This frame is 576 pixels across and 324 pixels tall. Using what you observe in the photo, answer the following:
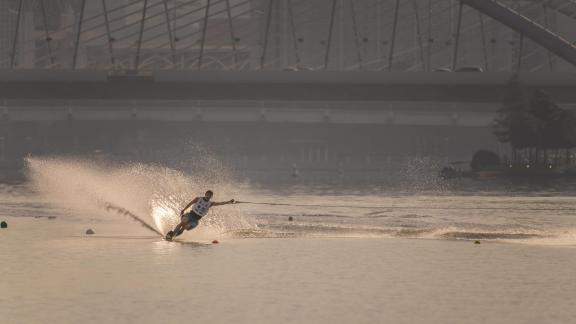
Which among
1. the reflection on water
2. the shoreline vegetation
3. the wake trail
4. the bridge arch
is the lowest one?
the reflection on water

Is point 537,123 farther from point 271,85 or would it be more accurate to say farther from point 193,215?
point 193,215

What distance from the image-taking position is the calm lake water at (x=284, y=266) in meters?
32.2

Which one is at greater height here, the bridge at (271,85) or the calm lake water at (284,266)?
the bridge at (271,85)

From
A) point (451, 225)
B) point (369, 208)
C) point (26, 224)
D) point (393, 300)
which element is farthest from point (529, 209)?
point (393, 300)

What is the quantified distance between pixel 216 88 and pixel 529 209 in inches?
2786

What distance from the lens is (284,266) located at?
42.0 m

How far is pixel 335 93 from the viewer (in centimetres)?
14988

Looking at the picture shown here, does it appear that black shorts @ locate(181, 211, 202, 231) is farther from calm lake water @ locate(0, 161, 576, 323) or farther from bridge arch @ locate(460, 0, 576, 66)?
bridge arch @ locate(460, 0, 576, 66)

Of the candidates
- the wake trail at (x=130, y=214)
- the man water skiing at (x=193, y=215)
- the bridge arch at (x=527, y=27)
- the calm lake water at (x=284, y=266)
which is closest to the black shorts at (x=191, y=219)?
the man water skiing at (x=193, y=215)

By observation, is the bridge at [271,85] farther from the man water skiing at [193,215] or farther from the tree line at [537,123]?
the man water skiing at [193,215]

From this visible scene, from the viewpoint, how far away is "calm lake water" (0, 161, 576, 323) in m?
32.2

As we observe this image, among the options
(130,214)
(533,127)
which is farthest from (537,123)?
(130,214)

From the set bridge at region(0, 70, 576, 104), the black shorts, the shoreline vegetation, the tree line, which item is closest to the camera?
the black shorts

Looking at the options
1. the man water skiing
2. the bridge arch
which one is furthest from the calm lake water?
the bridge arch
